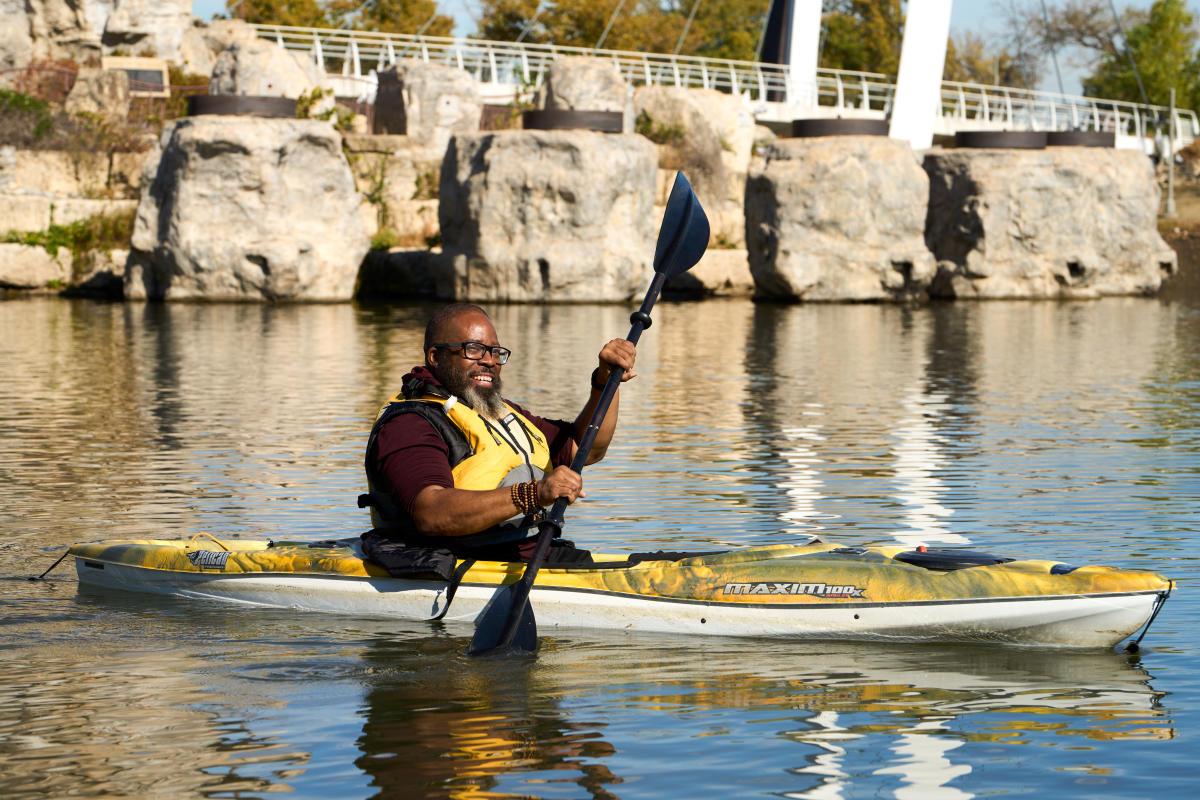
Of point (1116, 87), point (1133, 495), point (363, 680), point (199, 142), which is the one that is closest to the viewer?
point (363, 680)

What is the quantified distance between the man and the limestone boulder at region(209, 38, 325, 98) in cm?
2512

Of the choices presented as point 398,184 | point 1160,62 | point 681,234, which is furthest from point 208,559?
point 1160,62

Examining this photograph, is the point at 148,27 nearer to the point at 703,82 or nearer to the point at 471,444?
the point at 703,82

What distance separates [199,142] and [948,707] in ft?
75.0

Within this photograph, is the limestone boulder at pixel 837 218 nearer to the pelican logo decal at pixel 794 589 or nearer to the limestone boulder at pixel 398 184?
the limestone boulder at pixel 398 184

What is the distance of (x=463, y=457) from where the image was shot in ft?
19.8

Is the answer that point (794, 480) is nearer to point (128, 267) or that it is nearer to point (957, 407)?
point (957, 407)

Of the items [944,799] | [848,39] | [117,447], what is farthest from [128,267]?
[848,39]

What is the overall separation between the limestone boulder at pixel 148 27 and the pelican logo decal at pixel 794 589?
34.6 m

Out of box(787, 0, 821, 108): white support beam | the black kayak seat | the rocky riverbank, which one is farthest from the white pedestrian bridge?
the black kayak seat

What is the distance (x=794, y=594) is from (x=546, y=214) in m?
21.7

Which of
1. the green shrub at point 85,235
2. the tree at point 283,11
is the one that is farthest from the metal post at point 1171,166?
the green shrub at point 85,235

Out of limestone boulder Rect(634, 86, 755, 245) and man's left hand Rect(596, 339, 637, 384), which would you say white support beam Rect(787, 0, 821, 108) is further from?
man's left hand Rect(596, 339, 637, 384)

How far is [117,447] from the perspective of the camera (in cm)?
1084
